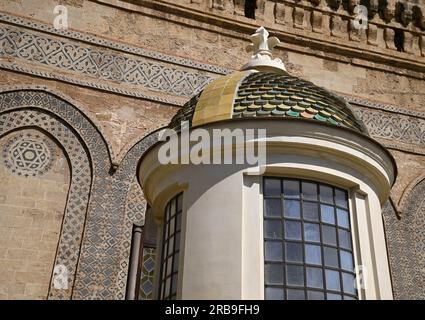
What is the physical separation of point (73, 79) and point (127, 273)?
7.56ft

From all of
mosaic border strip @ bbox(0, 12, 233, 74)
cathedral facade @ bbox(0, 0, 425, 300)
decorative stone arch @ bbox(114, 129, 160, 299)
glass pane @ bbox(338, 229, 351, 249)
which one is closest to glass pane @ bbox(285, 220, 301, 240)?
cathedral facade @ bbox(0, 0, 425, 300)

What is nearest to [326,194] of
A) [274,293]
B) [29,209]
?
A: [274,293]

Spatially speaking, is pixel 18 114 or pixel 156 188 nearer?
pixel 156 188

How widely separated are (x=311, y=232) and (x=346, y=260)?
0.24 metres

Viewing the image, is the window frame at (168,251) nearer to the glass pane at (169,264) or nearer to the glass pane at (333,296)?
the glass pane at (169,264)

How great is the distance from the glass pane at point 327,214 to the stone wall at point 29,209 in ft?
10.7

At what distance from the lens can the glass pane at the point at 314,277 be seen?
2918 mm

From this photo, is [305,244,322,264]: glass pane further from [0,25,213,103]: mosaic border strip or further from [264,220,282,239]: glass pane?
[0,25,213,103]: mosaic border strip

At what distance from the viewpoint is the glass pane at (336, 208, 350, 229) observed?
10.4 feet

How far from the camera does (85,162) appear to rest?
6.14m

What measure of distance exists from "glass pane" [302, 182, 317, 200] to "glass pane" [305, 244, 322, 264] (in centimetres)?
28
